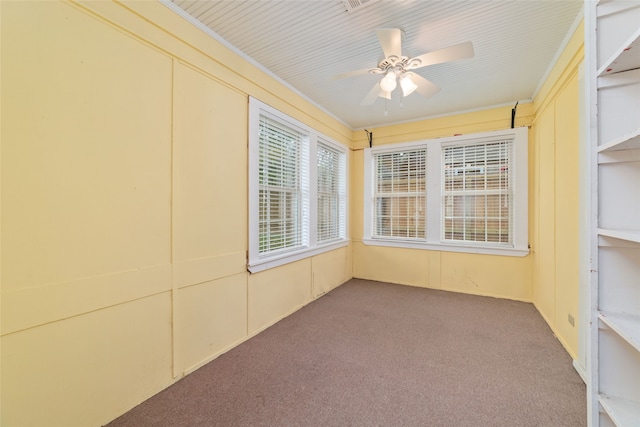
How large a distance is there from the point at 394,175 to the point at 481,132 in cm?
133

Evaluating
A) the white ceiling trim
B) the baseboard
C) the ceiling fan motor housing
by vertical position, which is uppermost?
the white ceiling trim

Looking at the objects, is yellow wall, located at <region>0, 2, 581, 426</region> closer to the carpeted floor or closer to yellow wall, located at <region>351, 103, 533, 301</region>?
the carpeted floor

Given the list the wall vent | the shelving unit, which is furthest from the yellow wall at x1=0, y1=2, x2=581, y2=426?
the shelving unit

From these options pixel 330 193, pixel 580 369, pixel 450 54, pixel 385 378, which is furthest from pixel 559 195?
pixel 330 193

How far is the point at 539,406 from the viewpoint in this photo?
1.58 metres

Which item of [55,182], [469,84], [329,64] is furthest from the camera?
[469,84]

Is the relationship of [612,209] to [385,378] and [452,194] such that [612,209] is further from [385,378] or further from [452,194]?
[452,194]

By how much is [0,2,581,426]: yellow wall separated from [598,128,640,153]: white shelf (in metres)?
1.38

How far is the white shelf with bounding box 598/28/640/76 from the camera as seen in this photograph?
86cm

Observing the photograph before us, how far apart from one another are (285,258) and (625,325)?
8.08ft

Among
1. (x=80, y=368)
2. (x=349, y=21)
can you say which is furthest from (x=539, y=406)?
(x=349, y=21)

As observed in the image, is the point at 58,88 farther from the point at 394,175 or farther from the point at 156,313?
the point at 394,175

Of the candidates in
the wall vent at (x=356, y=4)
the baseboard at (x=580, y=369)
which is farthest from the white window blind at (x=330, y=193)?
the baseboard at (x=580, y=369)

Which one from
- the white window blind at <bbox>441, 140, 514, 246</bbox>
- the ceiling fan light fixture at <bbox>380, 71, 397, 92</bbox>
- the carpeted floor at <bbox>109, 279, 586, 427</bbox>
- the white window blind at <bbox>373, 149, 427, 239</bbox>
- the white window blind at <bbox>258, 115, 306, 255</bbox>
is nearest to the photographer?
the carpeted floor at <bbox>109, 279, 586, 427</bbox>
